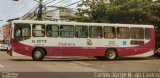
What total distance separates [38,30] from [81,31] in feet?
10.1

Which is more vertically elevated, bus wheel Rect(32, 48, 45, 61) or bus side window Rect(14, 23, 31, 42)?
bus side window Rect(14, 23, 31, 42)

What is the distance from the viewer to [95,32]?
105 ft

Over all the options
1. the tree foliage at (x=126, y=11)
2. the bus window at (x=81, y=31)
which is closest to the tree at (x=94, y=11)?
the tree foliage at (x=126, y=11)

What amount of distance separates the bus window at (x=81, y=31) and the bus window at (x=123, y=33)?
258cm

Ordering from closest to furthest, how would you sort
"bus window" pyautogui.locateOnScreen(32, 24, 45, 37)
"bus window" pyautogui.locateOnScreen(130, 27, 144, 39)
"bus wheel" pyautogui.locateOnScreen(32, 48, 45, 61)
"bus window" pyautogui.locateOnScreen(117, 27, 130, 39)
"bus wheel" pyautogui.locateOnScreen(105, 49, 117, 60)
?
"bus window" pyautogui.locateOnScreen(32, 24, 45, 37), "bus wheel" pyautogui.locateOnScreen(32, 48, 45, 61), "bus wheel" pyautogui.locateOnScreen(105, 49, 117, 60), "bus window" pyautogui.locateOnScreen(117, 27, 130, 39), "bus window" pyautogui.locateOnScreen(130, 27, 144, 39)

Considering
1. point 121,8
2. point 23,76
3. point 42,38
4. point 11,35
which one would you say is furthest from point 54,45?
point 23,76

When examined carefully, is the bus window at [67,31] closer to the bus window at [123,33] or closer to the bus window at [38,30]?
the bus window at [38,30]

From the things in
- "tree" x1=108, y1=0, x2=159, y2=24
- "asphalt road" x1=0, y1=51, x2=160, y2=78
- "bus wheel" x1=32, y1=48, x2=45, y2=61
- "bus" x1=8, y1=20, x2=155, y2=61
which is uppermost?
"tree" x1=108, y1=0, x2=159, y2=24

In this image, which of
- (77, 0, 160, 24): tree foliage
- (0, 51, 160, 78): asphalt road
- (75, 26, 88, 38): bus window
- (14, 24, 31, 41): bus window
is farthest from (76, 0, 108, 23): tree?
(14, 24, 31, 41): bus window

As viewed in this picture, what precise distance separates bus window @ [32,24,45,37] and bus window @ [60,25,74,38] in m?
1.28

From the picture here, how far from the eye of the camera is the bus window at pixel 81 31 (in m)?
31.4

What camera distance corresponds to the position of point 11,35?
29.9 m

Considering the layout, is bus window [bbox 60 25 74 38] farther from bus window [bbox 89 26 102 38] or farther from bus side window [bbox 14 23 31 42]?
bus side window [bbox 14 23 31 42]

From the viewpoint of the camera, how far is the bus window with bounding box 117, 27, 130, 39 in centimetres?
3294
